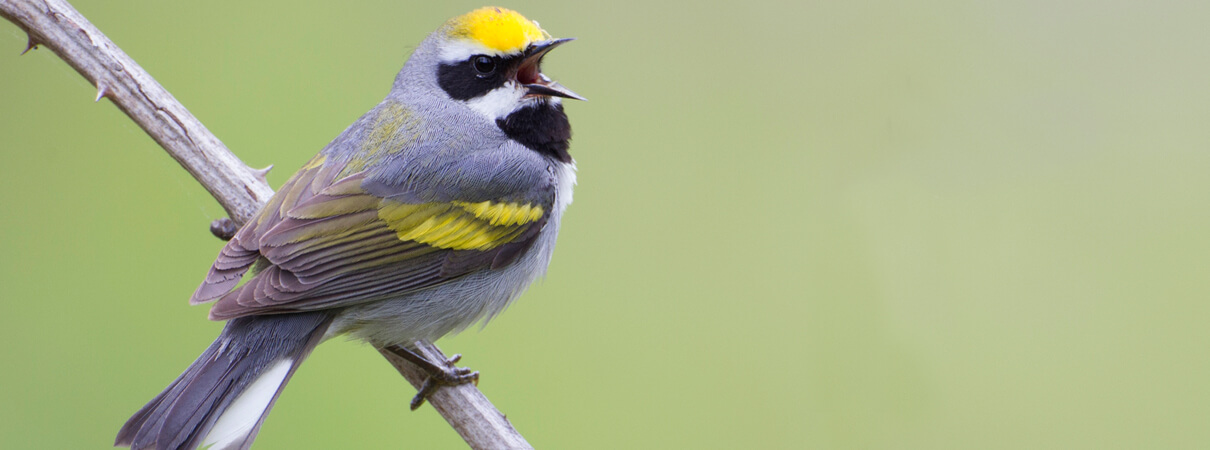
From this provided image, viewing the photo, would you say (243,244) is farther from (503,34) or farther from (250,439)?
(503,34)

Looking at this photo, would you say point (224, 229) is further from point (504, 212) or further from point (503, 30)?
point (503, 30)

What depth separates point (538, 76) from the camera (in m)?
3.19

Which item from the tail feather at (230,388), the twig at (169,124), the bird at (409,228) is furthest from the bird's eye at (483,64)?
the tail feather at (230,388)

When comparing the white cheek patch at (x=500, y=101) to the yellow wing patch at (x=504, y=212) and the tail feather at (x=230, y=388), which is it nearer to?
the yellow wing patch at (x=504, y=212)

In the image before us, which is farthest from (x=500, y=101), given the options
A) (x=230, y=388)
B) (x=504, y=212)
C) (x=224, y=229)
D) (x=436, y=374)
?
(x=230, y=388)

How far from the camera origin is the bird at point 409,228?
8.70ft

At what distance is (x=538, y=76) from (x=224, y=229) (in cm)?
114

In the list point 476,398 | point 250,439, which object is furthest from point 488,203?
point 250,439

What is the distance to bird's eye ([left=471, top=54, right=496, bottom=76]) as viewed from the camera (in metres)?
3.10

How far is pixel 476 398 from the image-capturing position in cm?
305

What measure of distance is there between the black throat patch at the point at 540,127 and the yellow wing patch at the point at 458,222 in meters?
0.22

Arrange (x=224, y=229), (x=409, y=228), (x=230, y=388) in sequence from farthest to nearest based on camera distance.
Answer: (x=224, y=229)
(x=409, y=228)
(x=230, y=388)

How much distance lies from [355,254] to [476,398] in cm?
59

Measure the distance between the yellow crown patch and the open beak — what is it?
0.13 feet
